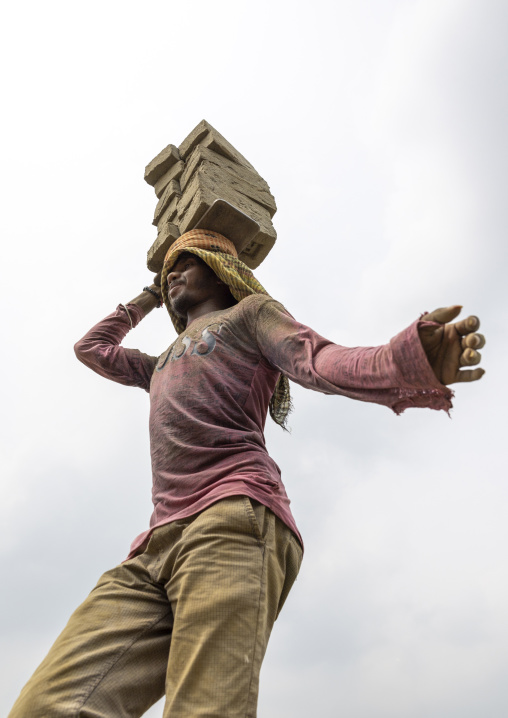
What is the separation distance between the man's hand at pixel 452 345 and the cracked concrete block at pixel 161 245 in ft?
9.26

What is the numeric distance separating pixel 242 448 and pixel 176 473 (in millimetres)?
325

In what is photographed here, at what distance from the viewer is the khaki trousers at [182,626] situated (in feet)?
6.79

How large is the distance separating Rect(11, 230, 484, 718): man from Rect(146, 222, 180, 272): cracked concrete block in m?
1.14

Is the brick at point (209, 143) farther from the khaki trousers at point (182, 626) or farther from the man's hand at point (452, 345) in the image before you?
the man's hand at point (452, 345)

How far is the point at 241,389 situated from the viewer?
3061 millimetres

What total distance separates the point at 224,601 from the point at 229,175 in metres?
3.46

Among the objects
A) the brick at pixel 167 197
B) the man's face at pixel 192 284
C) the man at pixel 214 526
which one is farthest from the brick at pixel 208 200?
the man at pixel 214 526

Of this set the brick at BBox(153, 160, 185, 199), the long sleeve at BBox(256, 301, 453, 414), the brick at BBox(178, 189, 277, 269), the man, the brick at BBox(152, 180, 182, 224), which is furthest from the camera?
the brick at BBox(153, 160, 185, 199)

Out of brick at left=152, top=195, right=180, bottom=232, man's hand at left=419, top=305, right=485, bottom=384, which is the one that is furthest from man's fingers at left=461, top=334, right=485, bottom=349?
brick at left=152, top=195, right=180, bottom=232

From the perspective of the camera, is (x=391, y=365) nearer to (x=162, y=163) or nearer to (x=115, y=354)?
(x=115, y=354)

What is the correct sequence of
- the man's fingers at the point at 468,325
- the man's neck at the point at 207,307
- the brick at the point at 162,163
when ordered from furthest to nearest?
the brick at the point at 162,163 → the man's neck at the point at 207,307 → the man's fingers at the point at 468,325

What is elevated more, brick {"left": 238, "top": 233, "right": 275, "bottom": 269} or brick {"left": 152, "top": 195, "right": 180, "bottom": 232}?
brick {"left": 152, "top": 195, "right": 180, "bottom": 232}

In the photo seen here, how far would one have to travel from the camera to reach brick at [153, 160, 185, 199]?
507cm

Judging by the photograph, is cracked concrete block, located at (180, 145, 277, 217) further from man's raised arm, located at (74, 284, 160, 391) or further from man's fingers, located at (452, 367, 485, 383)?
man's fingers, located at (452, 367, 485, 383)
